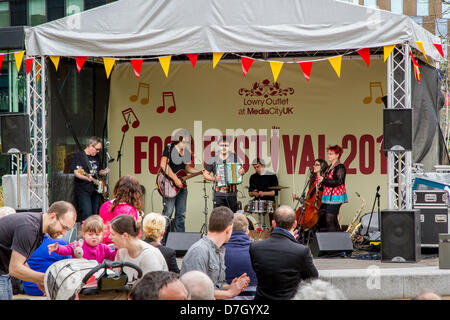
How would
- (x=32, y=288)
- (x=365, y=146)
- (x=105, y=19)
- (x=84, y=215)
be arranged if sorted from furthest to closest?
(x=365, y=146), (x=84, y=215), (x=105, y=19), (x=32, y=288)

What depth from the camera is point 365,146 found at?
11.8m

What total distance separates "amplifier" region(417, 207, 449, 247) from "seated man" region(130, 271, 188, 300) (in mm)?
7023

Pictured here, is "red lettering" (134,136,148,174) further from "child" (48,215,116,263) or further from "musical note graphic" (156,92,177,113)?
"child" (48,215,116,263)

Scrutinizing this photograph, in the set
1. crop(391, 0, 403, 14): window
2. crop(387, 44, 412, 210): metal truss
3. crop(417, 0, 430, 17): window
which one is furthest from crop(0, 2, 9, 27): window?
crop(417, 0, 430, 17): window

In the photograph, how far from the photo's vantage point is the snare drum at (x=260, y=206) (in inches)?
439

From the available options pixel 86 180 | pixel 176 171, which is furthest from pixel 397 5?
pixel 86 180

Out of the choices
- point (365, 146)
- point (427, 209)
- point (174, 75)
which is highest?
point (174, 75)

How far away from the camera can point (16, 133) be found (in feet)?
30.5

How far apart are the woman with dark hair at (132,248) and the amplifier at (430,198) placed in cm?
561

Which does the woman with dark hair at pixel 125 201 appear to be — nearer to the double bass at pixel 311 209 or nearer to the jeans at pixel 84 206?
the double bass at pixel 311 209

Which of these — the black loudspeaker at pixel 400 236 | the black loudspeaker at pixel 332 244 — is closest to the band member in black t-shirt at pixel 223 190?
the black loudspeaker at pixel 332 244
